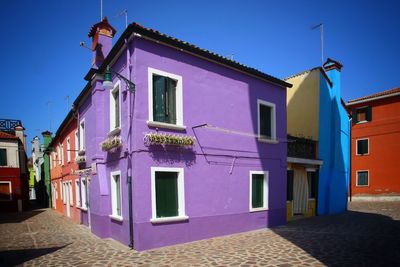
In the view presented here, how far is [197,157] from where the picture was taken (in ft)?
31.0

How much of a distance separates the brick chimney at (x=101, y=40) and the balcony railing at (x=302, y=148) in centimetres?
1015

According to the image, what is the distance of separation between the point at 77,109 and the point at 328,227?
1427 centimetres

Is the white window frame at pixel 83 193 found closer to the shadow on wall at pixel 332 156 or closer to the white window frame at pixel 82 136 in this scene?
the white window frame at pixel 82 136

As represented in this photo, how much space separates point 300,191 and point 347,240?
223 inches

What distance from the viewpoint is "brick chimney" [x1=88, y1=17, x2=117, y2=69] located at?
38.6 feet

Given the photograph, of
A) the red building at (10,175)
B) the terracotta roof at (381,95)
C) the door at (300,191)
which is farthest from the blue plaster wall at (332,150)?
the red building at (10,175)

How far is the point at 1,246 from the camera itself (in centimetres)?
945

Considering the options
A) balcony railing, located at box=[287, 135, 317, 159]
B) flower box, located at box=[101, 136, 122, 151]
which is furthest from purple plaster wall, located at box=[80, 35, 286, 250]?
balcony railing, located at box=[287, 135, 317, 159]

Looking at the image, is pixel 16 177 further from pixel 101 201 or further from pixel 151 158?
pixel 151 158

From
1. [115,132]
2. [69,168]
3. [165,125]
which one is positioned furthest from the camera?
[69,168]

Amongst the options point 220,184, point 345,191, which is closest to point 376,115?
point 345,191

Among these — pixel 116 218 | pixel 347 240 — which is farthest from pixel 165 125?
pixel 347 240

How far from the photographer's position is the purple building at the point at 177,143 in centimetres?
833

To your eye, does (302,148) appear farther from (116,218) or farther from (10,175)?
(10,175)
